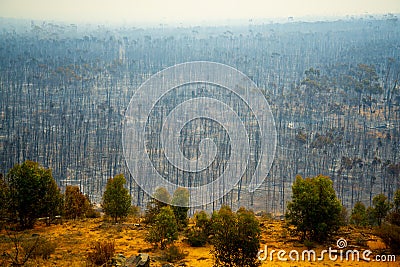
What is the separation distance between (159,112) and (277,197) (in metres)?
27.4

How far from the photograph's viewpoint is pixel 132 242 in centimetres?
1683

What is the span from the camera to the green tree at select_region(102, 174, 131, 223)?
19.6 meters

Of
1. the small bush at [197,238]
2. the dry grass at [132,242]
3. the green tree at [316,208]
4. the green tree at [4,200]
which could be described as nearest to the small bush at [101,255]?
the dry grass at [132,242]

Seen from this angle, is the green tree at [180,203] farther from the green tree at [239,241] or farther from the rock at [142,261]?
the green tree at [239,241]

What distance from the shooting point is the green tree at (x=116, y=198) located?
19.6 m

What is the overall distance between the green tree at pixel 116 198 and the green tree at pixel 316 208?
26.1ft

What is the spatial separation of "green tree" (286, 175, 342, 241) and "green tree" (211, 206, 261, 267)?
4814mm

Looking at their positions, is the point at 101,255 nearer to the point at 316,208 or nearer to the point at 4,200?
the point at 4,200

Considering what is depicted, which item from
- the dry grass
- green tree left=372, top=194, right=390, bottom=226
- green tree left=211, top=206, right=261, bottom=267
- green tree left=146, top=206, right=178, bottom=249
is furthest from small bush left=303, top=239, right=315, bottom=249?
green tree left=372, top=194, right=390, bottom=226

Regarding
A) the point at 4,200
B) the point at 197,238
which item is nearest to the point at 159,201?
the point at 197,238

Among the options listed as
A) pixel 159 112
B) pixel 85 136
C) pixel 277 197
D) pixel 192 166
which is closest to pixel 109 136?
pixel 85 136

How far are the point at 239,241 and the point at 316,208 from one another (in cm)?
552

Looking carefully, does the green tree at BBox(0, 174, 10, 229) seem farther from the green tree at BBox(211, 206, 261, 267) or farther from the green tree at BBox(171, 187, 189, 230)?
the green tree at BBox(211, 206, 261, 267)

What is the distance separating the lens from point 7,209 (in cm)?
1830
